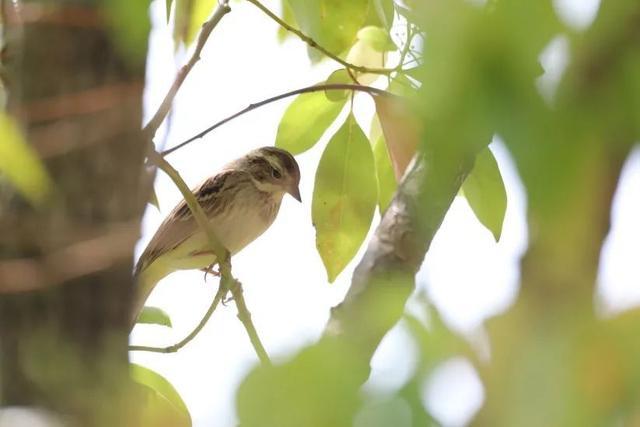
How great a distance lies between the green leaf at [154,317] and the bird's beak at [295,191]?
2.48 metres

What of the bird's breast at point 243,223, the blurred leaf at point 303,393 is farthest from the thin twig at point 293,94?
the bird's breast at point 243,223

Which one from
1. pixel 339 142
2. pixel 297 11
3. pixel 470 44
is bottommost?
pixel 470 44

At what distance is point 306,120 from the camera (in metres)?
3.08

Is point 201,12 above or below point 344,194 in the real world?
above

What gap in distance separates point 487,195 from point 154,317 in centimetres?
120

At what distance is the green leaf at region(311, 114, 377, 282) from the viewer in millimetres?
3041

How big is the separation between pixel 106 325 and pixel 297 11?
95 cm

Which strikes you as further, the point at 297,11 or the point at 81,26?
the point at 297,11

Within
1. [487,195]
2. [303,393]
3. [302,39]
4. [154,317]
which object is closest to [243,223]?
[154,317]

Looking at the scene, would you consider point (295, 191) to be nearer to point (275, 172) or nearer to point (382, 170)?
point (275, 172)

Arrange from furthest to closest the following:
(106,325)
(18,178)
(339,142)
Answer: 1. (339,142)
2. (106,325)
3. (18,178)

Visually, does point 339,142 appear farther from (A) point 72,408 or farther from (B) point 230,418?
(B) point 230,418

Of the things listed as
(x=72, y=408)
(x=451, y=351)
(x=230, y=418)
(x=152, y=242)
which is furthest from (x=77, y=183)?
(x=152, y=242)

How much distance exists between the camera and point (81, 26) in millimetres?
1189
